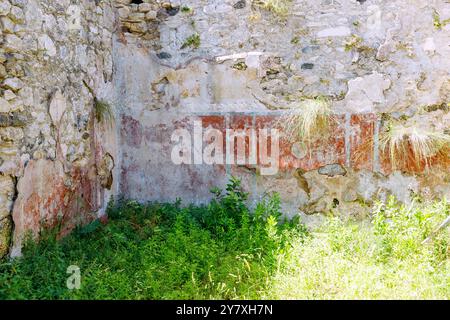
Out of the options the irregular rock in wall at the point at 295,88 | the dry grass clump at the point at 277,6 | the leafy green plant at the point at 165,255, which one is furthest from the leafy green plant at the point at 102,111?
the dry grass clump at the point at 277,6

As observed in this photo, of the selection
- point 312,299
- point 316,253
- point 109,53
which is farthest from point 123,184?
point 312,299

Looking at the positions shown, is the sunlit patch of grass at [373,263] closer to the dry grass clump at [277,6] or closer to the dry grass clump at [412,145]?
the dry grass clump at [412,145]

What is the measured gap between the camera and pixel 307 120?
3.92m

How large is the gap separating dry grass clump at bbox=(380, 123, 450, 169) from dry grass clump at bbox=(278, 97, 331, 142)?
0.53 meters

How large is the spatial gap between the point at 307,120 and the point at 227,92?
820 mm

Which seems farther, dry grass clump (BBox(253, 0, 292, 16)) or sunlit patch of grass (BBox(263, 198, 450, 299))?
dry grass clump (BBox(253, 0, 292, 16))

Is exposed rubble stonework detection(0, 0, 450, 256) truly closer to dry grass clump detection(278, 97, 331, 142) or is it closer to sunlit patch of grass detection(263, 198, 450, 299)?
dry grass clump detection(278, 97, 331, 142)

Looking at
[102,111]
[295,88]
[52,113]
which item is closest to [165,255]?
[52,113]

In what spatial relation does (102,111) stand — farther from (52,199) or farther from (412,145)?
(412,145)

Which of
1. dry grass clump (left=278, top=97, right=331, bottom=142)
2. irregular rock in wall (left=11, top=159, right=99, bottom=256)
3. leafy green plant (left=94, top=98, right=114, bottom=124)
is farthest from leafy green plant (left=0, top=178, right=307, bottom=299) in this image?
leafy green plant (left=94, top=98, right=114, bottom=124)

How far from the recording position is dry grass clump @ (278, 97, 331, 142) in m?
3.92

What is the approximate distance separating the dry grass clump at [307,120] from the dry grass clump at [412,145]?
535 millimetres
